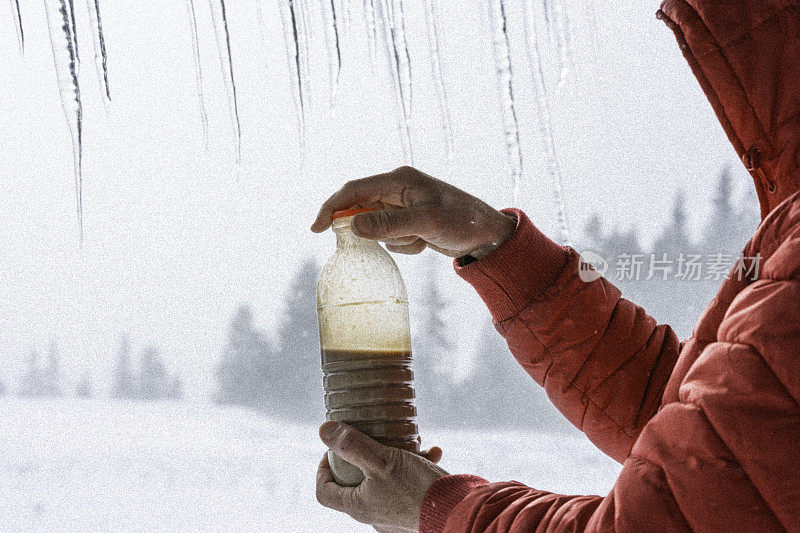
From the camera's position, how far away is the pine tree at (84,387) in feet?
4.66

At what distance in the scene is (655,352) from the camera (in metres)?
0.82

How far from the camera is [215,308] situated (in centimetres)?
151

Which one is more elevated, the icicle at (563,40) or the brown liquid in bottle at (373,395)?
the icicle at (563,40)

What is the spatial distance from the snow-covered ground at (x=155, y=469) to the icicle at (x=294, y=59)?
67 centimetres

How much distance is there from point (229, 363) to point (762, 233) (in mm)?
1255

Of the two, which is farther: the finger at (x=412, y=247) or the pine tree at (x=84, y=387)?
the pine tree at (x=84, y=387)

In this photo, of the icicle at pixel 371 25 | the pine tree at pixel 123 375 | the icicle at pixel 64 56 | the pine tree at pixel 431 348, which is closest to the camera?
the icicle at pixel 64 56

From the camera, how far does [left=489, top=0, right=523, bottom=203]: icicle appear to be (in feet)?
3.67

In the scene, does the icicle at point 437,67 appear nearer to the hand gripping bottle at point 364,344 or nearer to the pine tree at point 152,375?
the hand gripping bottle at point 364,344

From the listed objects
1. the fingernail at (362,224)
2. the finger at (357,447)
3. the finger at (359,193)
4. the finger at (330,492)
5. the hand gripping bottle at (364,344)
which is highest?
the finger at (359,193)

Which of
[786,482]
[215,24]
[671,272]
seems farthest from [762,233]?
[671,272]

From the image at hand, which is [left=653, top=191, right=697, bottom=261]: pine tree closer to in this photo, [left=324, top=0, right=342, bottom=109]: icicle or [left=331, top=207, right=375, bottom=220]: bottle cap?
[left=324, top=0, right=342, bottom=109]: icicle

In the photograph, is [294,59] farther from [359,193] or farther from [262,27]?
[359,193]

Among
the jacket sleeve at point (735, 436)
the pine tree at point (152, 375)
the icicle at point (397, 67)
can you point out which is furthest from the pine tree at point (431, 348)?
the jacket sleeve at point (735, 436)
